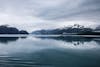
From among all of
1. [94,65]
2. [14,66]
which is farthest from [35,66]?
[94,65]

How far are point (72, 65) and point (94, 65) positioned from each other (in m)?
2.35

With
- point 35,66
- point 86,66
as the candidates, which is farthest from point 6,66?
point 86,66

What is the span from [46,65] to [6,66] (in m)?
4.14

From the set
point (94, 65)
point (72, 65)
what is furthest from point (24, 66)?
point (94, 65)

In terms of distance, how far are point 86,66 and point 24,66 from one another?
6.49 metres

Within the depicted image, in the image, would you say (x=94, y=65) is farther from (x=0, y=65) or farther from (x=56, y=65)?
(x=0, y=65)

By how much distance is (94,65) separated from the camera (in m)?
15.0

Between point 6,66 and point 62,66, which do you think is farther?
point 62,66

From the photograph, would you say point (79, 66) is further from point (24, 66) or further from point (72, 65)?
point (24, 66)

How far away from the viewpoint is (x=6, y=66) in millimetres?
13836

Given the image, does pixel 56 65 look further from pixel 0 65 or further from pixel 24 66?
pixel 0 65

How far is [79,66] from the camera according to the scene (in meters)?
14.8

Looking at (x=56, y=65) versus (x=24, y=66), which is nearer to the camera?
(x=24, y=66)

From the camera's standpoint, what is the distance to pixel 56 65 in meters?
15.0
